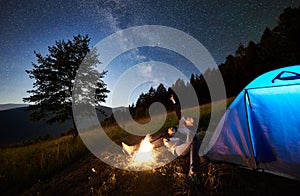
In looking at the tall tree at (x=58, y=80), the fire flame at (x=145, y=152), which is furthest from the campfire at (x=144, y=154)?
the tall tree at (x=58, y=80)

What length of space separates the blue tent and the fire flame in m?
1.76

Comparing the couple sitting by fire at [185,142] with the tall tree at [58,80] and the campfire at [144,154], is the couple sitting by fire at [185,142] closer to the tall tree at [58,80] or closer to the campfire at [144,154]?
the campfire at [144,154]

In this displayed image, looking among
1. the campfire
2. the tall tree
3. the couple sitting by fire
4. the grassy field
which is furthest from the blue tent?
the tall tree

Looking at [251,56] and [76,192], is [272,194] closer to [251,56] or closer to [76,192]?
[76,192]

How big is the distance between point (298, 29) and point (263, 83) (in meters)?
27.2

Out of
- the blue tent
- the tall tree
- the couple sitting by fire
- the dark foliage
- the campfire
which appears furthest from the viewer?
the dark foliage

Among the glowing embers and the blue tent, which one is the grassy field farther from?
the glowing embers

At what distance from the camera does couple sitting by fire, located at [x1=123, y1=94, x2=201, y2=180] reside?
12.2 ft

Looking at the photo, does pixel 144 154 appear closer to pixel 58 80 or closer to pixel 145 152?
pixel 145 152

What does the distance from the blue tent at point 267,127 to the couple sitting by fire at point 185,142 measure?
0.75 meters

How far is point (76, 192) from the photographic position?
4043 mm

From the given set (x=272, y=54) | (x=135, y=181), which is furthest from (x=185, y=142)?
(x=272, y=54)

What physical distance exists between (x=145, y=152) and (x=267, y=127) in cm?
302

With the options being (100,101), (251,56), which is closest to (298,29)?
(251,56)
